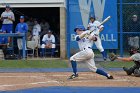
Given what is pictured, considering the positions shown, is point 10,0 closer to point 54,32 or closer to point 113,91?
point 54,32

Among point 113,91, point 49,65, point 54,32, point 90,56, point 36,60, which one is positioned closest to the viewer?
point 113,91

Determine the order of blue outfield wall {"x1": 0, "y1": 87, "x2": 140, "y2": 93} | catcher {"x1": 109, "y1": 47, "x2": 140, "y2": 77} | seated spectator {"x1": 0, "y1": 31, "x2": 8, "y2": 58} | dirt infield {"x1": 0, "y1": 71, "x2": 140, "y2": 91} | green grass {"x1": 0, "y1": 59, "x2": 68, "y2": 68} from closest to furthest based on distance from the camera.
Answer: blue outfield wall {"x1": 0, "y1": 87, "x2": 140, "y2": 93} < dirt infield {"x1": 0, "y1": 71, "x2": 140, "y2": 91} < catcher {"x1": 109, "y1": 47, "x2": 140, "y2": 77} < green grass {"x1": 0, "y1": 59, "x2": 68, "y2": 68} < seated spectator {"x1": 0, "y1": 31, "x2": 8, "y2": 58}

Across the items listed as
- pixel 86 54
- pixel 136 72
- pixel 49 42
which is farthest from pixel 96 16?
pixel 86 54

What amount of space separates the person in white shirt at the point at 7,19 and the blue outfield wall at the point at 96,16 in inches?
104

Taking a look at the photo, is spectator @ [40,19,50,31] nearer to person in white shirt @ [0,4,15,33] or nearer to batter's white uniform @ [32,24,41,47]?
batter's white uniform @ [32,24,41,47]

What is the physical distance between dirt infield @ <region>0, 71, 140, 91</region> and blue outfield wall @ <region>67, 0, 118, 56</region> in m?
5.30

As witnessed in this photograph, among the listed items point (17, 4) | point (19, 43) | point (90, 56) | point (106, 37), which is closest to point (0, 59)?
point (19, 43)

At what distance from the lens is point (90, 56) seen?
48.8 ft

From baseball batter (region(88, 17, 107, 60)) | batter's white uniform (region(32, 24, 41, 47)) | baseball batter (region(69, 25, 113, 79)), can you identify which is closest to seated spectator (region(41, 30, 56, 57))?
batter's white uniform (region(32, 24, 41, 47))

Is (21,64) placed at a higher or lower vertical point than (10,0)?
lower

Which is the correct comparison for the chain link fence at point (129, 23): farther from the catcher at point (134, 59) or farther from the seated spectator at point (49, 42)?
Result: the catcher at point (134, 59)

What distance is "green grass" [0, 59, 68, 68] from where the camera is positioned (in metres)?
19.2

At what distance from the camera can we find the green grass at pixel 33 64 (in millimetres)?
19156

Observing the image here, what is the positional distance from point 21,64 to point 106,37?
4513mm
